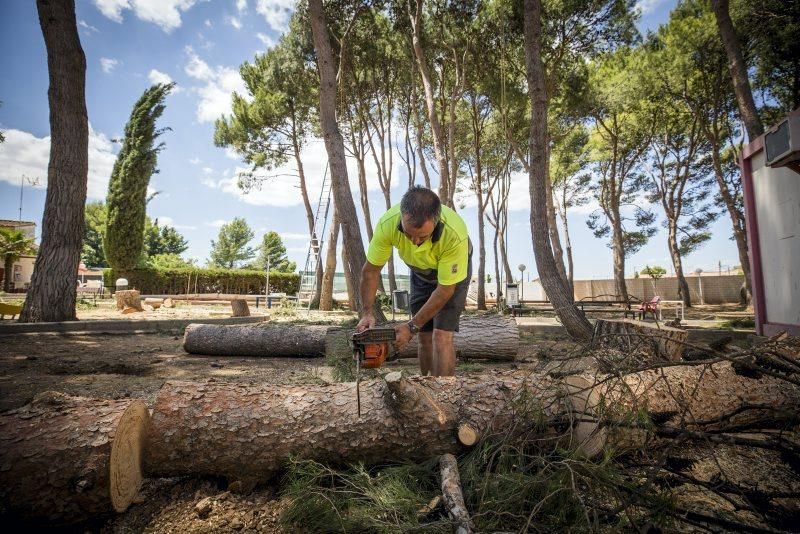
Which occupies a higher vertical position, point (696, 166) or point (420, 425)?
point (696, 166)

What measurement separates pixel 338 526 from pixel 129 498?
3.32 feet

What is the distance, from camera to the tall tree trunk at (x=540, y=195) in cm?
640

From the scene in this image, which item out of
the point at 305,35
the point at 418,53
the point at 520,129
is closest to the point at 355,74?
the point at 305,35

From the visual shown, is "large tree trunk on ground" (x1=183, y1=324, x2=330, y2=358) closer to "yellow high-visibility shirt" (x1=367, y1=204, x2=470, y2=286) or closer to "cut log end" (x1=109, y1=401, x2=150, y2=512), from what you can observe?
"yellow high-visibility shirt" (x1=367, y1=204, x2=470, y2=286)

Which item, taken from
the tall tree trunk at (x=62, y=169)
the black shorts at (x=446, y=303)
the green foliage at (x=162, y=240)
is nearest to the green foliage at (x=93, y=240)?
the green foliage at (x=162, y=240)

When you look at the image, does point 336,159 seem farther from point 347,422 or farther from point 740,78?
point 740,78

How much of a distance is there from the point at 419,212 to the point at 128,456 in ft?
6.46

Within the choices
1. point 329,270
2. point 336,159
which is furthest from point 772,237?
point 329,270

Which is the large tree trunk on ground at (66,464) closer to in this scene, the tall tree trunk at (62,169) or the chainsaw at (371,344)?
the chainsaw at (371,344)

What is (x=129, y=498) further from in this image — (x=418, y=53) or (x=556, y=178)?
(x=556, y=178)

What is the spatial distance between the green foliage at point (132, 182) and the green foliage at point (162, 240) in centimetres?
2508

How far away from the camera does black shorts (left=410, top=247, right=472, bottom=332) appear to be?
10.2ft

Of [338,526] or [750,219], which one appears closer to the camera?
[338,526]

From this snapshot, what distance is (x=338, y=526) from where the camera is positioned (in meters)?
1.50
